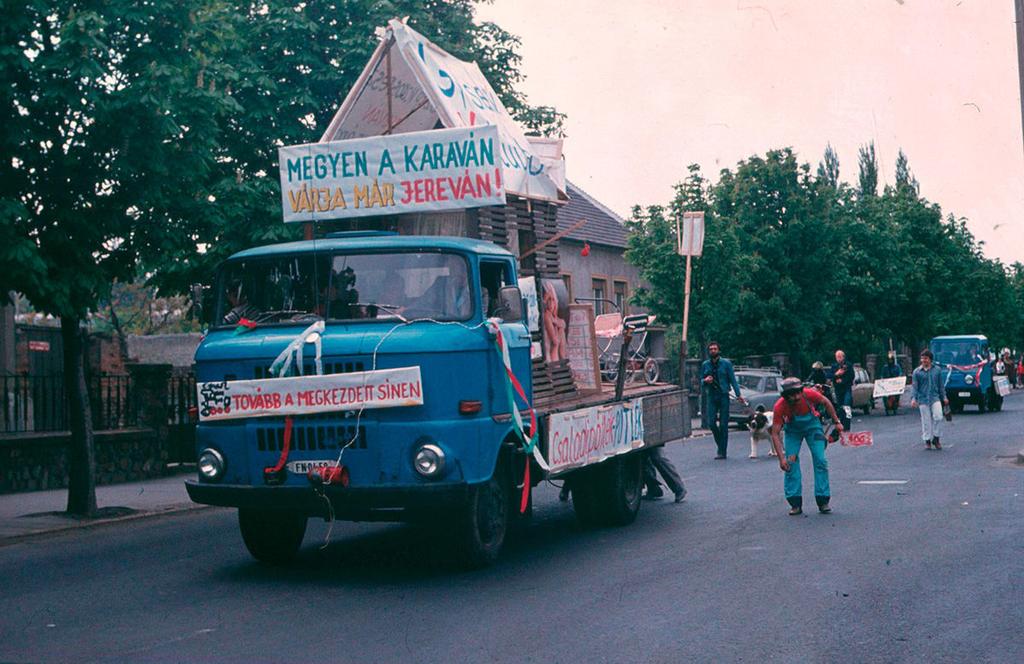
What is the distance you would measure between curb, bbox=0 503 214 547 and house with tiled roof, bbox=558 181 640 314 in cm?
2585

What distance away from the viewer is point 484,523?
9539mm

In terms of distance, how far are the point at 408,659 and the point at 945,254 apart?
168 feet

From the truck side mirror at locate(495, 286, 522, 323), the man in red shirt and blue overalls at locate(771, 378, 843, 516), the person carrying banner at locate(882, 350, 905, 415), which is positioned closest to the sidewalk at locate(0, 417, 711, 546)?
the truck side mirror at locate(495, 286, 522, 323)

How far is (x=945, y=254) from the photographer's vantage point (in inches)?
2105

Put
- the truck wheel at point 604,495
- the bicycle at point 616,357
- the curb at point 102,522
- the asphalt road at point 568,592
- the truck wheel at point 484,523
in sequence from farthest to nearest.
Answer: the bicycle at point 616,357, the curb at point 102,522, the truck wheel at point 604,495, the truck wheel at point 484,523, the asphalt road at point 568,592

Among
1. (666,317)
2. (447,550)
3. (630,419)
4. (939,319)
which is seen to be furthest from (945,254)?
(447,550)

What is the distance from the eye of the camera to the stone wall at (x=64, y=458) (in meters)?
16.5

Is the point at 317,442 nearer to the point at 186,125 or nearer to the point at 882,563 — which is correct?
the point at 882,563

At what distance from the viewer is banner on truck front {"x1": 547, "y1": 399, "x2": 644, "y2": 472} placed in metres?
10.4

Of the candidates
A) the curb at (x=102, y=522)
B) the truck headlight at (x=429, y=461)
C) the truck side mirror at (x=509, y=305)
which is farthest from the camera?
the curb at (x=102, y=522)

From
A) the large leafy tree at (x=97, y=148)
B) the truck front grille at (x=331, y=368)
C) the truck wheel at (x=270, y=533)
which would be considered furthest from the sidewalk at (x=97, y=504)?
the truck front grille at (x=331, y=368)

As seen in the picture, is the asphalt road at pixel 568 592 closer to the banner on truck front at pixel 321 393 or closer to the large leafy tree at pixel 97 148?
the banner on truck front at pixel 321 393

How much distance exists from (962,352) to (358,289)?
31494 mm

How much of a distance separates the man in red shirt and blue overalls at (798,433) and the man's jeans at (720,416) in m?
7.81
